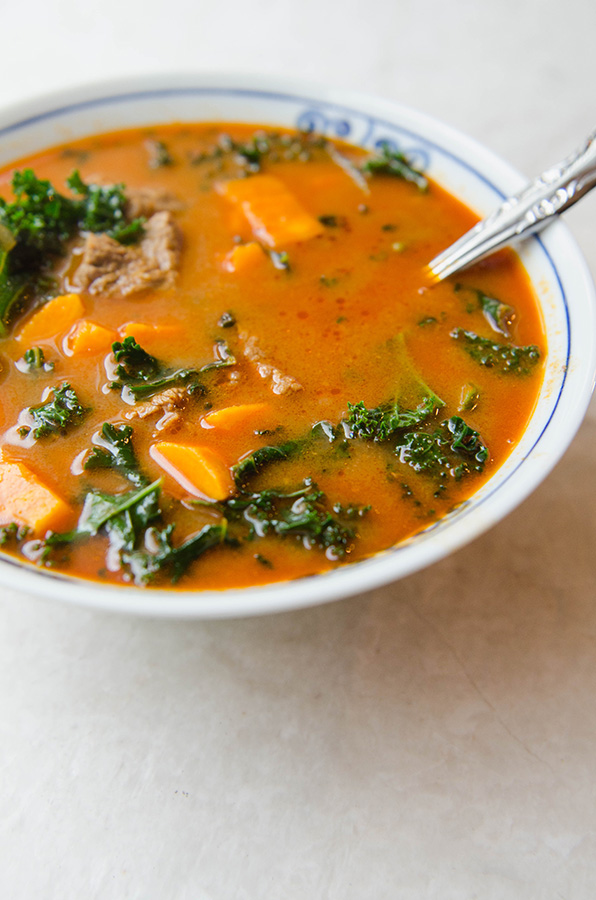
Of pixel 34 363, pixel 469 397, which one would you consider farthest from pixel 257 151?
pixel 469 397

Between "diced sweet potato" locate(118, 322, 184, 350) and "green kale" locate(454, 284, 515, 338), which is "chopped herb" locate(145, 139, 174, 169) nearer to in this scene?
"diced sweet potato" locate(118, 322, 184, 350)

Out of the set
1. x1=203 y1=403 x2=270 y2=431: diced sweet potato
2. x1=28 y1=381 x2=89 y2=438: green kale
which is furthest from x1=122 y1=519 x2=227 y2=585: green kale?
x1=28 y1=381 x2=89 y2=438: green kale

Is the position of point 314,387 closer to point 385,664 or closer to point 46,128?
point 385,664

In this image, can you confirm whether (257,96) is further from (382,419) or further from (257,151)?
(382,419)

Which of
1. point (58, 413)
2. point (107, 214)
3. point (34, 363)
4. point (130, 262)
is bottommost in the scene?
point (58, 413)

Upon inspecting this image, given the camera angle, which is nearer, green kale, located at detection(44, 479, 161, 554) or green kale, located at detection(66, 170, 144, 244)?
green kale, located at detection(44, 479, 161, 554)

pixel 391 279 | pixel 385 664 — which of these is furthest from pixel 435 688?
pixel 391 279
